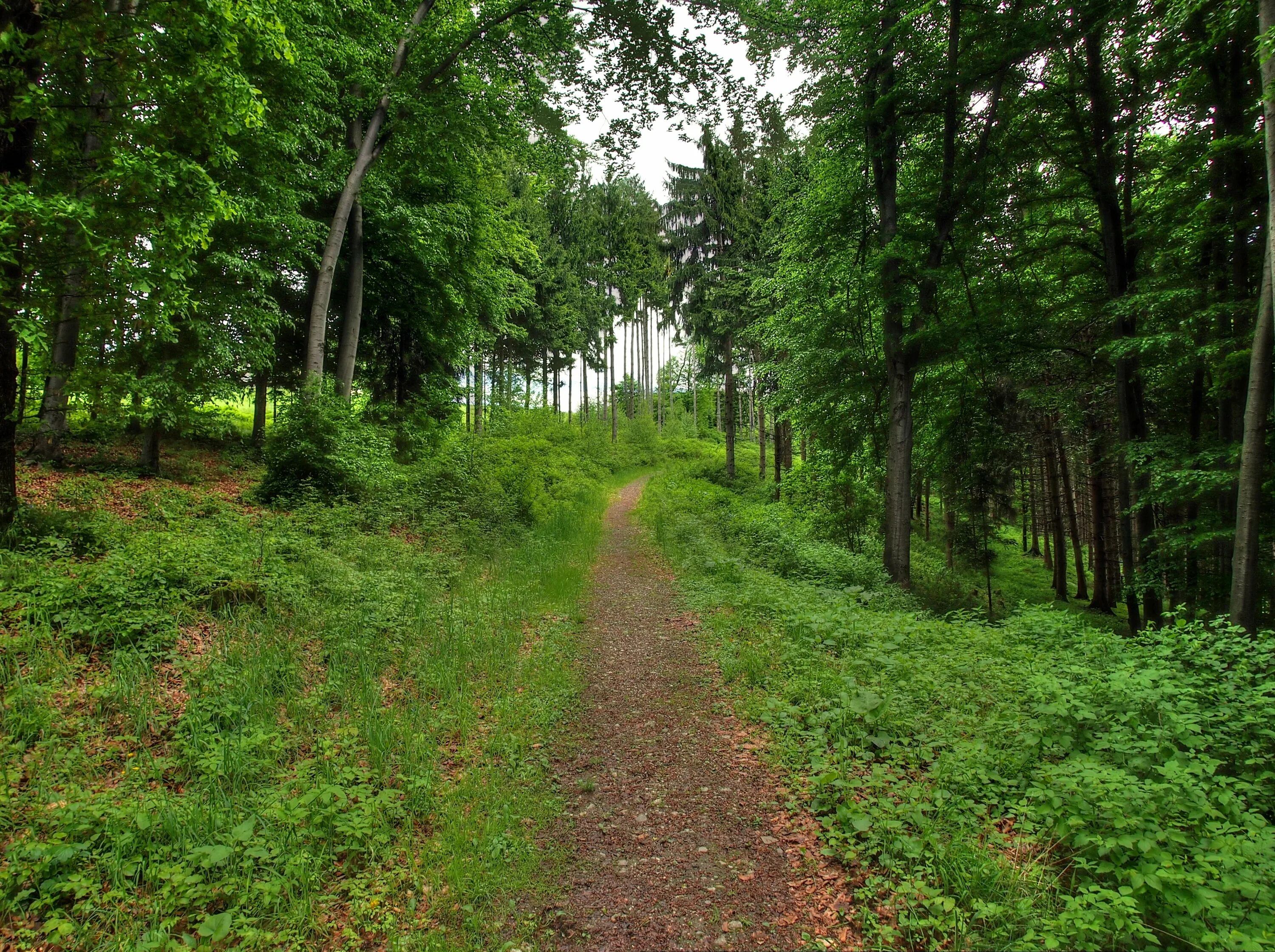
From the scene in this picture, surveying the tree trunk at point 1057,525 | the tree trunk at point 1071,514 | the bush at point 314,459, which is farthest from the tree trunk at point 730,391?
the bush at point 314,459

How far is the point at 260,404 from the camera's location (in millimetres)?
16375

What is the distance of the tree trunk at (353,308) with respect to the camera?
41.1 ft

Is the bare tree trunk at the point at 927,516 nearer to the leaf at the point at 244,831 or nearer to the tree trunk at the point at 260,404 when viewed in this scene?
the leaf at the point at 244,831

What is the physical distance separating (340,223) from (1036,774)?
13939 mm

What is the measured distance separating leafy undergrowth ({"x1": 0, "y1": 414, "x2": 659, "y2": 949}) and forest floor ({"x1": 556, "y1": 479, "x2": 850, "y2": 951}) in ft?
1.08

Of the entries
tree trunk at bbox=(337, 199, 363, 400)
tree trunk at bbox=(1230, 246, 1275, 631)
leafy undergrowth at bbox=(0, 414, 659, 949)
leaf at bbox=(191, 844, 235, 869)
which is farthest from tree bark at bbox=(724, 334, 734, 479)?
leaf at bbox=(191, 844, 235, 869)

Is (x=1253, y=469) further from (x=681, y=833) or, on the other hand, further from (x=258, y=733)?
(x=258, y=733)

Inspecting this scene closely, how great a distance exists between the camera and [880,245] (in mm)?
9891

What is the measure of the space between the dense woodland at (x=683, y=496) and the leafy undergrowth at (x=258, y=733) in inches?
1.6

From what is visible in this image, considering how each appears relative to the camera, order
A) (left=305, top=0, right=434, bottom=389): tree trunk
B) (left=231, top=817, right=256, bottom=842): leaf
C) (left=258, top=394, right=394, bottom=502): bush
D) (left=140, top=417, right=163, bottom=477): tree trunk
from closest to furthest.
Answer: (left=231, top=817, right=256, bottom=842): leaf, (left=258, top=394, right=394, bottom=502): bush, (left=140, top=417, right=163, bottom=477): tree trunk, (left=305, top=0, right=434, bottom=389): tree trunk

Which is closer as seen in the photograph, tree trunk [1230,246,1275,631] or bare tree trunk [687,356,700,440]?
tree trunk [1230,246,1275,631]

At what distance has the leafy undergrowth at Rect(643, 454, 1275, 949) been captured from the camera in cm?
244

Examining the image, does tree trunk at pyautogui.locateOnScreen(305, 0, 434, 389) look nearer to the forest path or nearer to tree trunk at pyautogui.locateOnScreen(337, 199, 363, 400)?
tree trunk at pyautogui.locateOnScreen(337, 199, 363, 400)

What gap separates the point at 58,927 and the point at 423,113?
45.5ft
